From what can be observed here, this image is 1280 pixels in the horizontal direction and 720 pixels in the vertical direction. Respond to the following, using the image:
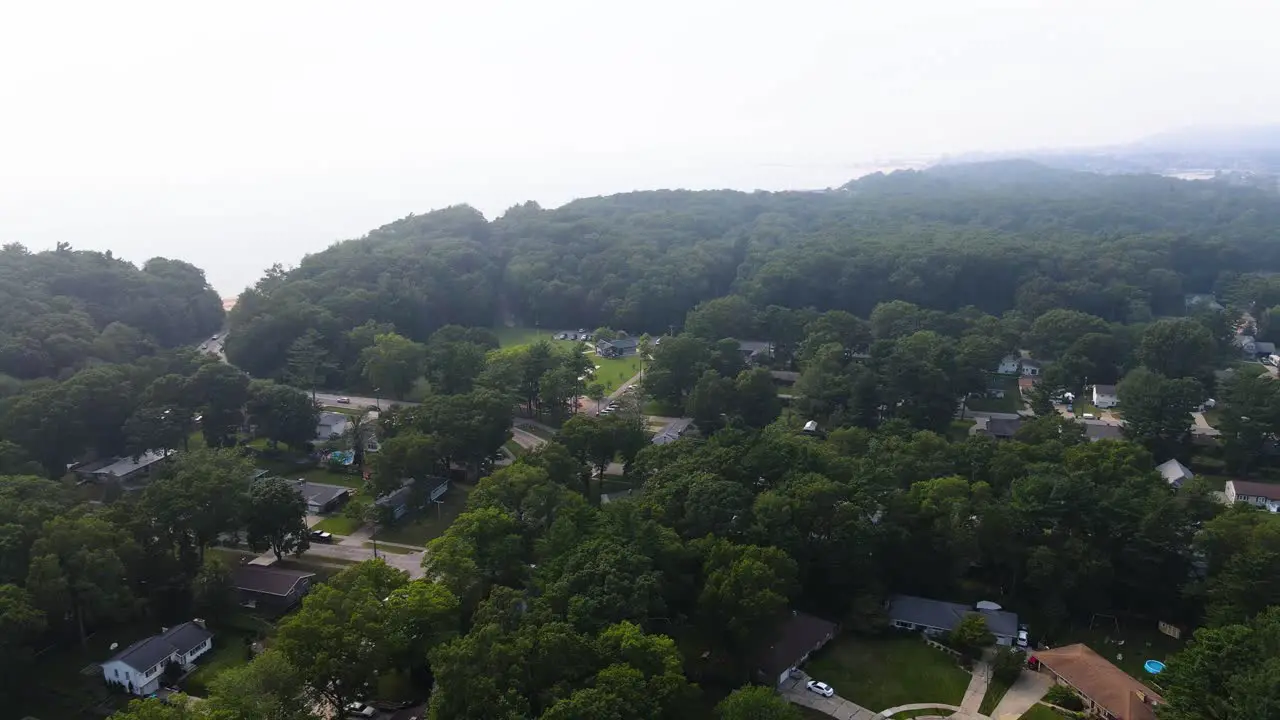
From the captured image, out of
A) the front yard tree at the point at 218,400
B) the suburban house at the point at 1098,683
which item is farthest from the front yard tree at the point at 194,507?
the suburban house at the point at 1098,683

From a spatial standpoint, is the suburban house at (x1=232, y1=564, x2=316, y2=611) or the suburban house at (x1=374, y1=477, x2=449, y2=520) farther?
the suburban house at (x1=374, y1=477, x2=449, y2=520)

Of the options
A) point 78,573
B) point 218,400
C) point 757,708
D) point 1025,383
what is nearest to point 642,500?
point 757,708

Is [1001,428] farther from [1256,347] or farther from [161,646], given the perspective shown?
[161,646]

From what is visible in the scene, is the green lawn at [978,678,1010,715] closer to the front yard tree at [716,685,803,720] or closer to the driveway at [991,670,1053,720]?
the driveway at [991,670,1053,720]

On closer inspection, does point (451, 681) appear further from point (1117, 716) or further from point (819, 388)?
point (819, 388)

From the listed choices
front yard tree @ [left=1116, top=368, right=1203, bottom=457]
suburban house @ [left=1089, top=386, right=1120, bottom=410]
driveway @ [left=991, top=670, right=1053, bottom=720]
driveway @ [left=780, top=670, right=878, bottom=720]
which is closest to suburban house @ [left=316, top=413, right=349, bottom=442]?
driveway @ [left=780, top=670, right=878, bottom=720]

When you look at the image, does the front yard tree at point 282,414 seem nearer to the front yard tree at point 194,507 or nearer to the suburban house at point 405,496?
the suburban house at point 405,496
